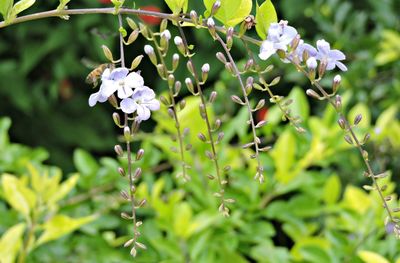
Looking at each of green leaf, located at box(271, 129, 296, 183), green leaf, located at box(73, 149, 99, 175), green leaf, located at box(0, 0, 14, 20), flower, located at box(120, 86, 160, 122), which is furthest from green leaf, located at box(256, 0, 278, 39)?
green leaf, located at box(73, 149, 99, 175)

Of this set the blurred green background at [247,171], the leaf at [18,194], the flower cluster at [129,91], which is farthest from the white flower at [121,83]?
the leaf at [18,194]

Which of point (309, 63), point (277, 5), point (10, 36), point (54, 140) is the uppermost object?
point (309, 63)

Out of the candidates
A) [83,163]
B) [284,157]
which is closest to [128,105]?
[284,157]

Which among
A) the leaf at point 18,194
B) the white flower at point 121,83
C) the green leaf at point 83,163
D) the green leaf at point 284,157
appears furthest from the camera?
the green leaf at point 83,163

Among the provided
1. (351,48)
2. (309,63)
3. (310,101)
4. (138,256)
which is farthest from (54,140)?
(309,63)

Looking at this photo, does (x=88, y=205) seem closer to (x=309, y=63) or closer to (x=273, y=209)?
(x=273, y=209)

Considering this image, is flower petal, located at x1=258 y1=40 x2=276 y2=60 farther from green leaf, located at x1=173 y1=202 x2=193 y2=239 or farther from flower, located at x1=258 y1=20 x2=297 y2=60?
green leaf, located at x1=173 y1=202 x2=193 y2=239

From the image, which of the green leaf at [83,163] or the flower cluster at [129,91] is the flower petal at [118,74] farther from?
the green leaf at [83,163]
